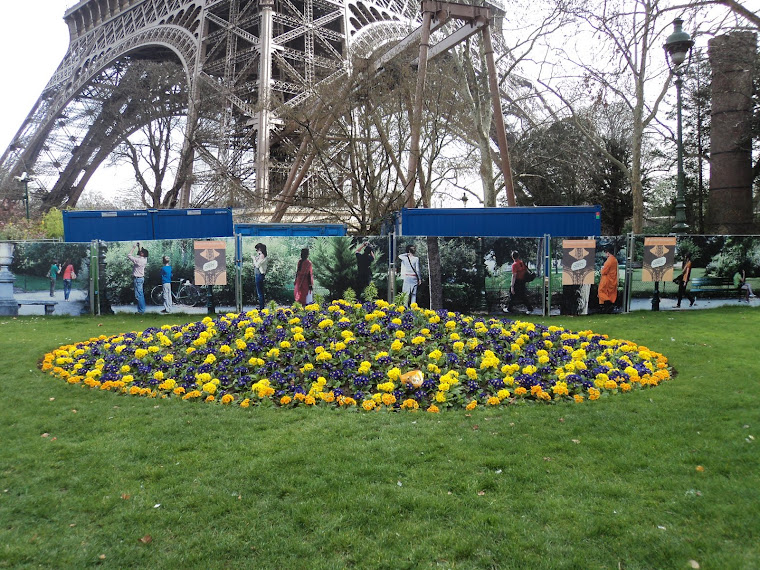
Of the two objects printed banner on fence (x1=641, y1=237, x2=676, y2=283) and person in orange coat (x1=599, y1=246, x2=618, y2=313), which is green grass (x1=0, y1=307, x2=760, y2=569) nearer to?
person in orange coat (x1=599, y1=246, x2=618, y2=313)

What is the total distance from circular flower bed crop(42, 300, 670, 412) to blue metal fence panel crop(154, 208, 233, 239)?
337 inches

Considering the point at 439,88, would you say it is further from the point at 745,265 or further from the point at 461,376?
the point at 461,376

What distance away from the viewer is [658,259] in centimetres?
1391

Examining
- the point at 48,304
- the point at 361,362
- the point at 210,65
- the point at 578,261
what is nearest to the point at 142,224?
the point at 48,304

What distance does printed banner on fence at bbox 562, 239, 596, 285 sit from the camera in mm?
13430

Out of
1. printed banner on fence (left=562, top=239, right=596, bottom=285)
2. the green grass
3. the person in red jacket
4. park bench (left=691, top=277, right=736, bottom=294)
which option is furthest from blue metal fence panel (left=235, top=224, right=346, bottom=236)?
the green grass

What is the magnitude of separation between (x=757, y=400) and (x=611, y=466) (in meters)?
2.90

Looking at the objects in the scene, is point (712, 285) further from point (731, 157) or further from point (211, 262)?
point (211, 262)

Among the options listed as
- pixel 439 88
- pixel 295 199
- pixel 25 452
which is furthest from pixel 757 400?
pixel 295 199

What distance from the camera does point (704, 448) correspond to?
502 centimetres

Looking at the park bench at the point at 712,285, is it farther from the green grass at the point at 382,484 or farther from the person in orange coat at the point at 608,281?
the green grass at the point at 382,484

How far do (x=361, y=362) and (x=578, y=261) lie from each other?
816 cm

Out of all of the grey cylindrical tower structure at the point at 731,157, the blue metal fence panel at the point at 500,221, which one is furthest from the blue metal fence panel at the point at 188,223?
the grey cylindrical tower structure at the point at 731,157

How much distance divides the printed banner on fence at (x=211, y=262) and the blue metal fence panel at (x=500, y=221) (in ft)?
15.2
